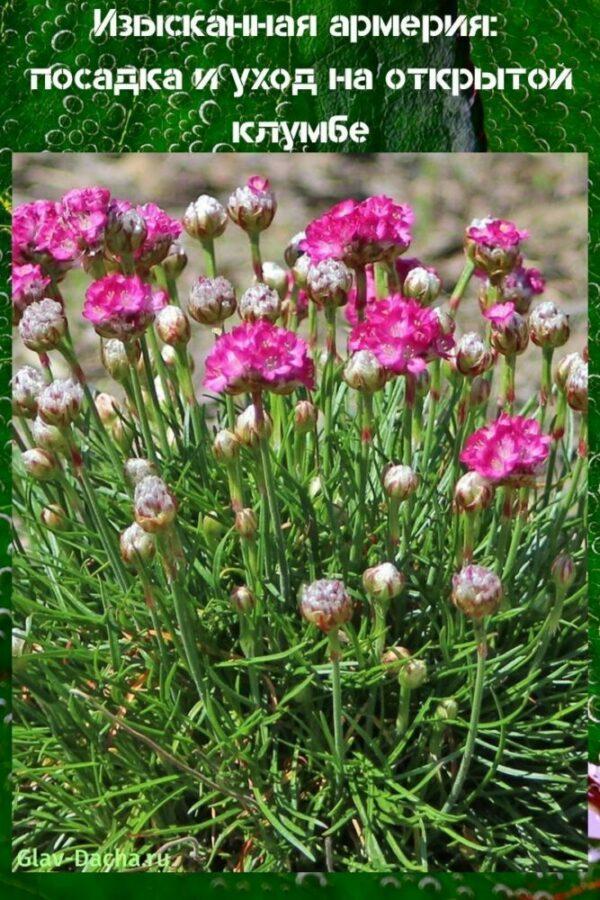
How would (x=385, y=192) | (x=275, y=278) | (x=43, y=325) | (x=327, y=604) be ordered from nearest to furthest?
(x=327, y=604) → (x=43, y=325) → (x=275, y=278) → (x=385, y=192)

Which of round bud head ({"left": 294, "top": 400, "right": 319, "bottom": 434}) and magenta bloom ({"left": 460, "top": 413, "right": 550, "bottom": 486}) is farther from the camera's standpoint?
round bud head ({"left": 294, "top": 400, "right": 319, "bottom": 434})

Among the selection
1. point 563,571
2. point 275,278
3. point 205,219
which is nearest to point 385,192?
point 275,278

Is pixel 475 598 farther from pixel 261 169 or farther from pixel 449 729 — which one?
pixel 261 169

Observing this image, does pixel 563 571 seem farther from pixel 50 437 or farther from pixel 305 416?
pixel 50 437

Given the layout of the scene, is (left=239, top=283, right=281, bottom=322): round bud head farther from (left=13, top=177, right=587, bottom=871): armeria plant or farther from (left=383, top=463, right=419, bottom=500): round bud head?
(left=383, top=463, right=419, bottom=500): round bud head

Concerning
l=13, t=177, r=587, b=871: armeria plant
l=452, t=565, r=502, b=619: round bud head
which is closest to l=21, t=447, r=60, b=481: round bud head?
l=13, t=177, r=587, b=871: armeria plant

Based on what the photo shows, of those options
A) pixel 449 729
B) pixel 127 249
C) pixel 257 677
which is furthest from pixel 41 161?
pixel 449 729

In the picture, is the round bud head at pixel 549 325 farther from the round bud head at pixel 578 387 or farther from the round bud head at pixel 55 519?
the round bud head at pixel 55 519

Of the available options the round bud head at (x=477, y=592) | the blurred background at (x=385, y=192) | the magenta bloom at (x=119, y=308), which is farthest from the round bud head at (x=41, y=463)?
the round bud head at (x=477, y=592)
